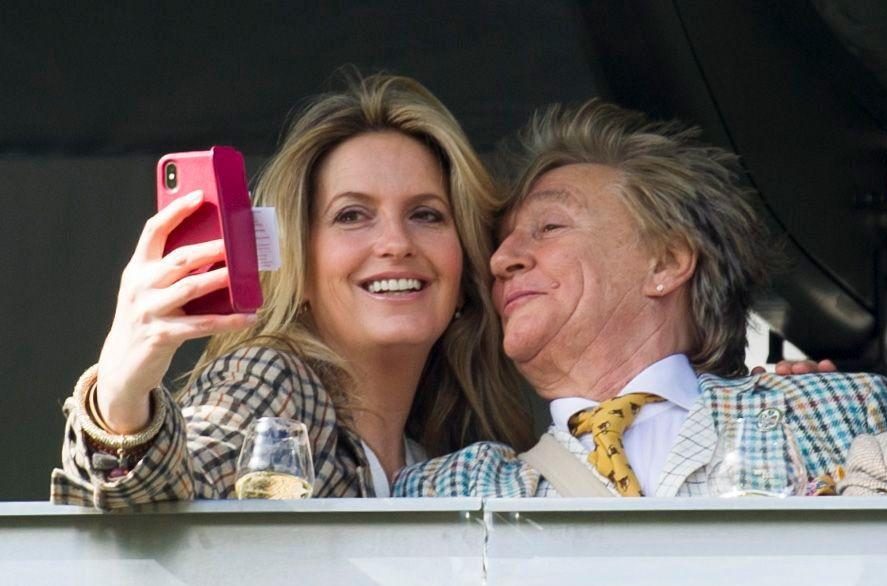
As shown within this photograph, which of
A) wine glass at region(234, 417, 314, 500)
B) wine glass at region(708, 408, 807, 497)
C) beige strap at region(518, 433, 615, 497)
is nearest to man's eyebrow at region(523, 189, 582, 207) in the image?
beige strap at region(518, 433, 615, 497)

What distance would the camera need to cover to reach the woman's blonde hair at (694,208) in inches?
151

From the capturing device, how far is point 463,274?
386 centimetres

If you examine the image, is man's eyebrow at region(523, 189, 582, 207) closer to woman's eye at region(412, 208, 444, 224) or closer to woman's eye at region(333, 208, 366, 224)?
woman's eye at region(412, 208, 444, 224)

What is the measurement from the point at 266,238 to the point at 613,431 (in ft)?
3.83

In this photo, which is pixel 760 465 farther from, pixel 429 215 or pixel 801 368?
pixel 429 215

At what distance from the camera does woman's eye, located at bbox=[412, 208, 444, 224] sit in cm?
376

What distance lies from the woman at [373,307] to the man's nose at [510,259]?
0.05 m

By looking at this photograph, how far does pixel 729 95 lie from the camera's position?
4.59 meters

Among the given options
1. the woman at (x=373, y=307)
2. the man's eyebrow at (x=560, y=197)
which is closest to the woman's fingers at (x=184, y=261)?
the woman at (x=373, y=307)

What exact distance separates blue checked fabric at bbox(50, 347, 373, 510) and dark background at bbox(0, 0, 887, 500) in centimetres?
153

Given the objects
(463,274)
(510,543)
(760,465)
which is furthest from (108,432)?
(463,274)

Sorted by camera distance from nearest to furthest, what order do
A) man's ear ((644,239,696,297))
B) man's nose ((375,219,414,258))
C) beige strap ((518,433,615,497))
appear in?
beige strap ((518,433,615,497)) < man's nose ((375,219,414,258)) < man's ear ((644,239,696,297))

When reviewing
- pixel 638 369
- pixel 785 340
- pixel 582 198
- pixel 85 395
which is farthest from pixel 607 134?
pixel 85 395

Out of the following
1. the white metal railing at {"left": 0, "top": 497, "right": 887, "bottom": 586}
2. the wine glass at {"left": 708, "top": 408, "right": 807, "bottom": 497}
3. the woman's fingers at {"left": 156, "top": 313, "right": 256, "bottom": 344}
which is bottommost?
the white metal railing at {"left": 0, "top": 497, "right": 887, "bottom": 586}
